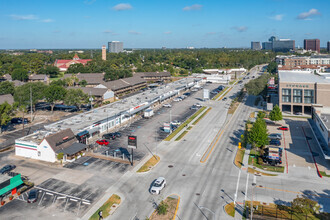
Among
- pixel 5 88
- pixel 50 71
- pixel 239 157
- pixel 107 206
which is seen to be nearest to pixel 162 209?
pixel 107 206

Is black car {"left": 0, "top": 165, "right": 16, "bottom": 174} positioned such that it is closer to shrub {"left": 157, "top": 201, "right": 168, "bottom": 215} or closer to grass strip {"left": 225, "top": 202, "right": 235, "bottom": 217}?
shrub {"left": 157, "top": 201, "right": 168, "bottom": 215}

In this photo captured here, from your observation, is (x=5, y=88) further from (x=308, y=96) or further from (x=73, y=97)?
(x=308, y=96)

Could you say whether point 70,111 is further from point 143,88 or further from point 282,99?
point 282,99

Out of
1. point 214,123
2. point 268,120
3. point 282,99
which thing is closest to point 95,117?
point 214,123

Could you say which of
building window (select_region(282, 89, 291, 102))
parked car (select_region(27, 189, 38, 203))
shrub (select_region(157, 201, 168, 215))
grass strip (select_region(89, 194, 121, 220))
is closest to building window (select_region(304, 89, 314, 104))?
building window (select_region(282, 89, 291, 102))

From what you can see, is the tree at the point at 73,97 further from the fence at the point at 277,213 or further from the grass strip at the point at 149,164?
the fence at the point at 277,213

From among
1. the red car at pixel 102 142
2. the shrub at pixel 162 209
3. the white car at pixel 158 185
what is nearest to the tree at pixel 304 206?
the shrub at pixel 162 209
